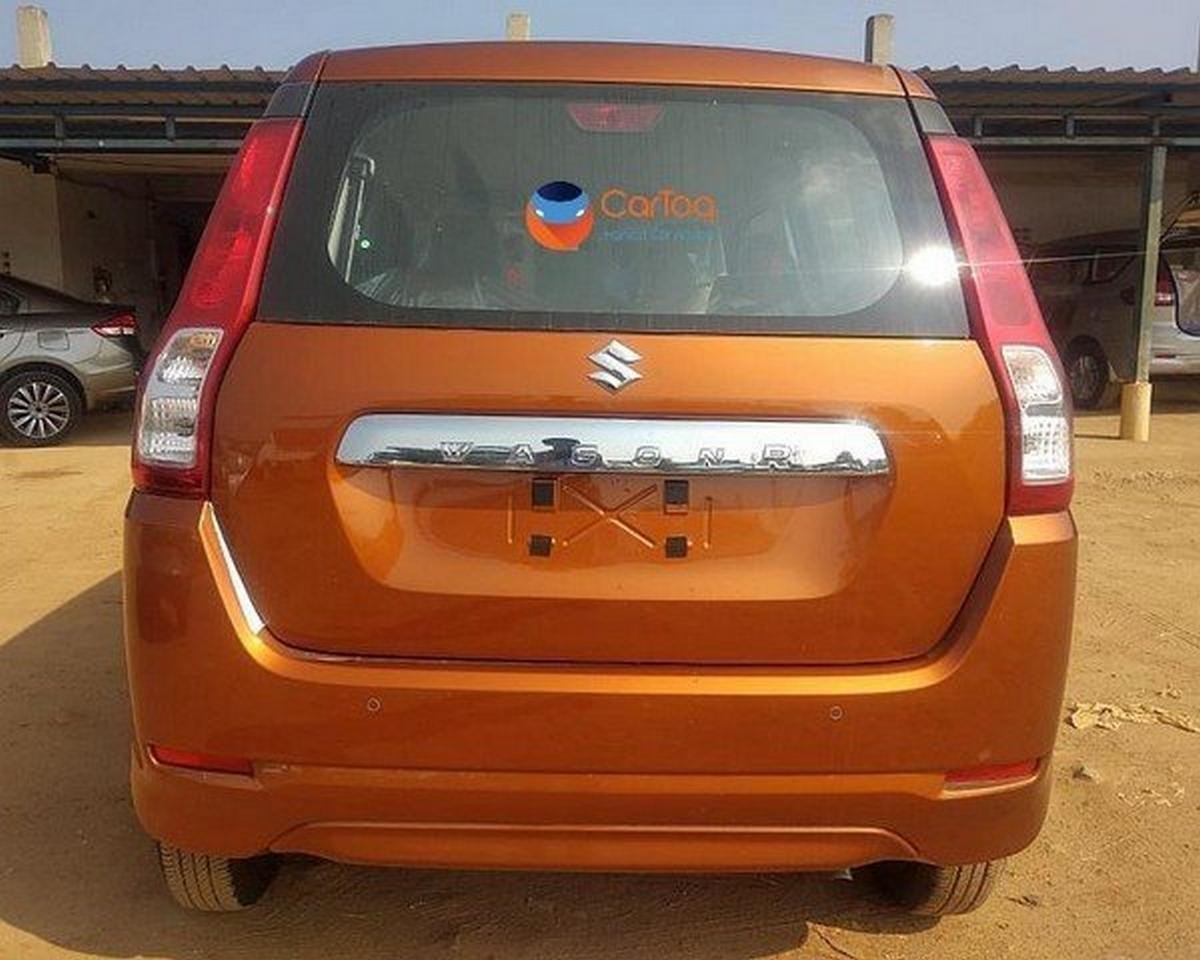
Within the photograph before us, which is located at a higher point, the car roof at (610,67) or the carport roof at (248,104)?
the carport roof at (248,104)

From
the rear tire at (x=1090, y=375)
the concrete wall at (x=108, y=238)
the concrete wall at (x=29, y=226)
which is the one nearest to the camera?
the rear tire at (x=1090, y=375)

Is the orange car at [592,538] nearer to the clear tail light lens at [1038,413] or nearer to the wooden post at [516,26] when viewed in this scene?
the clear tail light lens at [1038,413]

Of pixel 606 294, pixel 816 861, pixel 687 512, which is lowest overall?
pixel 816 861

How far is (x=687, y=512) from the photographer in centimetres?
193

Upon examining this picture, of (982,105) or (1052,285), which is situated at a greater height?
(982,105)

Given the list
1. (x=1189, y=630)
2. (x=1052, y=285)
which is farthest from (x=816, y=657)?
(x=1052, y=285)

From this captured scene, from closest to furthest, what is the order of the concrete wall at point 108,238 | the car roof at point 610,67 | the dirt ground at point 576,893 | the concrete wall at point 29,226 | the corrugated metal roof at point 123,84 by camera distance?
the car roof at point 610,67
the dirt ground at point 576,893
the corrugated metal roof at point 123,84
the concrete wall at point 29,226
the concrete wall at point 108,238

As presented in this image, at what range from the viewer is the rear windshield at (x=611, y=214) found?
199cm

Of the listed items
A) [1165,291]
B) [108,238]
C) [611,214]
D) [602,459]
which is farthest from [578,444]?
[108,238]

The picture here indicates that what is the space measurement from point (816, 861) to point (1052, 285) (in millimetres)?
12332

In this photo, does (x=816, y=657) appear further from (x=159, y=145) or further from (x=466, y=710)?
(x=159, y=145)

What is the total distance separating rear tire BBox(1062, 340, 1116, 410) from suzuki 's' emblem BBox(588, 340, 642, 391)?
10817 mm

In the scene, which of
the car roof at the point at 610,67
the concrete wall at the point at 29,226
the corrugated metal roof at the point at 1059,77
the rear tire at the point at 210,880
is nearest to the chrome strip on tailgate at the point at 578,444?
the car roof at the point at 610,67

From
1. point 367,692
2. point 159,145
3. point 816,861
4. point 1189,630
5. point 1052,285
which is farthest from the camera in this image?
point 1052,285
